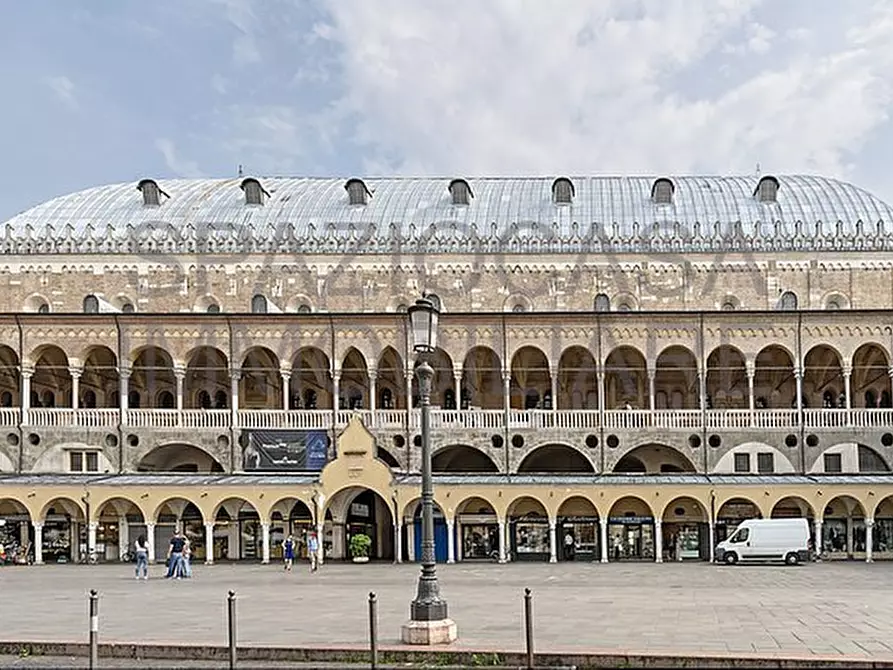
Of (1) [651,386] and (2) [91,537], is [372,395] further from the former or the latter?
(2) [91,537]

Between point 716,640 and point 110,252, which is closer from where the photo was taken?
point 716,640

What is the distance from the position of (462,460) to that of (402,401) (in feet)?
13.6

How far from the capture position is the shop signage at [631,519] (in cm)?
4741

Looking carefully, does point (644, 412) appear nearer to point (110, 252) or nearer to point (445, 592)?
point (445, 592)

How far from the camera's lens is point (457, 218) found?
60594 millimetres

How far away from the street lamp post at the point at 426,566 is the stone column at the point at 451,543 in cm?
2666

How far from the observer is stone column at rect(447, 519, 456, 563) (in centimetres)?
4703

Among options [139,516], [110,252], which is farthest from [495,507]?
[110,252]

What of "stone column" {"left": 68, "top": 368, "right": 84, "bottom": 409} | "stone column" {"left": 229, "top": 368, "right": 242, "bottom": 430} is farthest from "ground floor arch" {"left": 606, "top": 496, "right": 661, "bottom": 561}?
"stone column" {"left": 68, "top": 368, "right": 84, "bottom": 409}

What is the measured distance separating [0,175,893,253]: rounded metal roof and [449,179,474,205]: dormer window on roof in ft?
1.47

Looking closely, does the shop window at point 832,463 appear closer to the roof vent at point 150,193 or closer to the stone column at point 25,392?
the stone column at point 25,392

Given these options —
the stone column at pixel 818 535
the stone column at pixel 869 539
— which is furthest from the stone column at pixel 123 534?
the stone column at pixel 869 539

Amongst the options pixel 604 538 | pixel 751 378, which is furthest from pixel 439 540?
pixel 751 378

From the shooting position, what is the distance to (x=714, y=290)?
57062 millimetres
